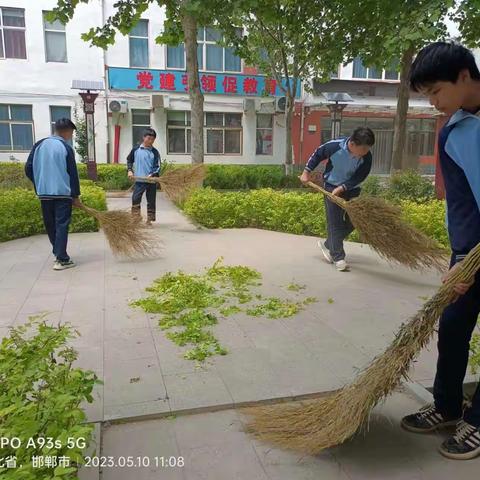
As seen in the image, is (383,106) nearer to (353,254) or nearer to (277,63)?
(277,63)

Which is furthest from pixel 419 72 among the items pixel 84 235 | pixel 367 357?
pixel 84 235

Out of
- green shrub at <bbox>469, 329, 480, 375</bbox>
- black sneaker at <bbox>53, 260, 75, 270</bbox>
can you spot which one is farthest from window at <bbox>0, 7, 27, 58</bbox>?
green shrub at <bbox>469, 329, 480, 375</bbox>

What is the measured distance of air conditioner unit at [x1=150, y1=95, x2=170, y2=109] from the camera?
16.7 metres

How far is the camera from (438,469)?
2.04 meters

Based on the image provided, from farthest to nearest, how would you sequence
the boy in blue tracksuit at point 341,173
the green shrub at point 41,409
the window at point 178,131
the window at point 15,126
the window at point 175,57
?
1. the window at point 178,131
2. the window at point 175,57
3. the window at point 15,126
4. the boy in blue tracksuit at point 341,173
5. the green shrub at point 41,409

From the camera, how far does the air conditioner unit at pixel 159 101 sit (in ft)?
54.9

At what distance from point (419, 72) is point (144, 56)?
16.7 meters

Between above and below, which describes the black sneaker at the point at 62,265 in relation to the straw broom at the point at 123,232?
below

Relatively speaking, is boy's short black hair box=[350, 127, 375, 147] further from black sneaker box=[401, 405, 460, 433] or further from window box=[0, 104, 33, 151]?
window box=[0, 104, 33, 151]

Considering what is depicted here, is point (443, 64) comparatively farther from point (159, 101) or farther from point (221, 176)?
point (159, 101)

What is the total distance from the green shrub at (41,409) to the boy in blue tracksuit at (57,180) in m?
3.15

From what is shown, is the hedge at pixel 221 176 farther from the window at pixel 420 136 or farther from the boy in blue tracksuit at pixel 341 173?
the boy in blue tracksuit at pixel 341 173

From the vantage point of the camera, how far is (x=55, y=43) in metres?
16.0

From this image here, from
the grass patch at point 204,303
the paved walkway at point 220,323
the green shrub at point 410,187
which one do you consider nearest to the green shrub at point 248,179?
the green shrub at point 410,187
